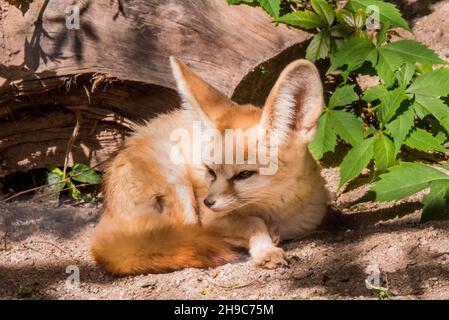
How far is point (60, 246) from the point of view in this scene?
4.11 meters

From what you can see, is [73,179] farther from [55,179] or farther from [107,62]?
[107,62]

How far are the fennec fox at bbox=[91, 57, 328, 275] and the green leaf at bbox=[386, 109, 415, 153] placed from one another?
0.51m

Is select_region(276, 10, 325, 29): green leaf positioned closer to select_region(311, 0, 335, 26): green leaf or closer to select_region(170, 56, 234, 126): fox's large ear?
select_region(311, 0, 335, 26): green leaf

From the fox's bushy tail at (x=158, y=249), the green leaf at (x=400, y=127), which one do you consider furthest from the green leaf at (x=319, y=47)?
the fox's bushy tail at (x=158, y=249)

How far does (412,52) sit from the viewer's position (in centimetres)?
429

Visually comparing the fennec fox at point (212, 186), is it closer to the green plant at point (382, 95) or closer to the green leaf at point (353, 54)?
the green plant at point (382, 95)

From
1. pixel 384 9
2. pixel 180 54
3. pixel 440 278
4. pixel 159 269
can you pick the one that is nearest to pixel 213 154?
pixel 159 269

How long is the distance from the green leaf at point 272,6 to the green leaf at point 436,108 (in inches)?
39.7

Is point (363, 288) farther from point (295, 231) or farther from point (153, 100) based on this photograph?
point (153, 100)

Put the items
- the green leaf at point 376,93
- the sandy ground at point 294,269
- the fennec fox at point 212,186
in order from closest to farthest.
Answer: the sandy ground at point 294,269 < the fennec fox at point 212,186 < the green leaf at point 376,93

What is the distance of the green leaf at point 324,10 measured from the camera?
462 centimetres

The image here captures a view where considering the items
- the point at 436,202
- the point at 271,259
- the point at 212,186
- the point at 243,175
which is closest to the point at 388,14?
the point at 436,202

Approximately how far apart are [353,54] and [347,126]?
0.44 metres

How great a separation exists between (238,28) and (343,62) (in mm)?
730
